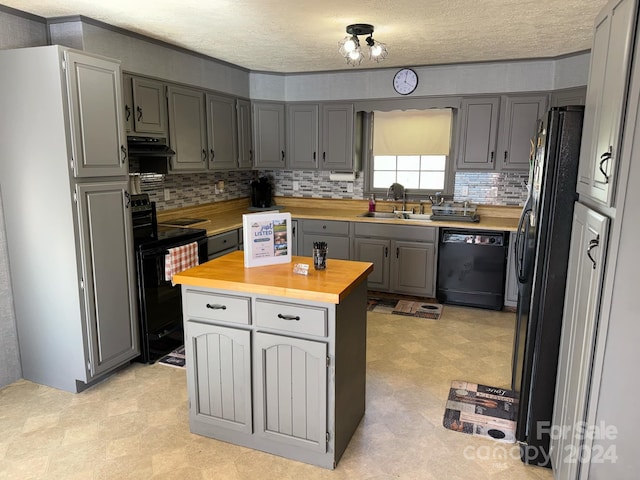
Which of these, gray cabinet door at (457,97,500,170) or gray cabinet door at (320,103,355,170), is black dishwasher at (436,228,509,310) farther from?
gray cabinet door at (320,103,355,170)

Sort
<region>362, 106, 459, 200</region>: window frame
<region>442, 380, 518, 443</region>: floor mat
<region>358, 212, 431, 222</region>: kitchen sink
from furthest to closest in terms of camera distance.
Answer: <region>358, 212, 431, 222</region>: kitchen sink → <region>362, 106, 459, 200</region>: window frame → <region>442, 380, 518, 443</region>: floor mat

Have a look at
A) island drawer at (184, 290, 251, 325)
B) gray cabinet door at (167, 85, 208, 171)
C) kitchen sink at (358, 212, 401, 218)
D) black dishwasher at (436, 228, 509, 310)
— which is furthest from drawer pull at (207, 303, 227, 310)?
kitchen sink at (358, 212, 401, 218)

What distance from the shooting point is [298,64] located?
14.9 feet

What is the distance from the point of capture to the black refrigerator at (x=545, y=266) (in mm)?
1980

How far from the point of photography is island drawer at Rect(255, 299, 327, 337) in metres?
2.04

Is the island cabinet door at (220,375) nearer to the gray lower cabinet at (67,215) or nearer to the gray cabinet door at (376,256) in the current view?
the gray lower cabinet at (67,215)

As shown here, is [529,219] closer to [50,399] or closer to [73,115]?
[73,115]

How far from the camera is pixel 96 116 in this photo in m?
2.72

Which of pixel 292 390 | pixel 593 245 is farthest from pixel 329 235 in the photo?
pixel 593 245

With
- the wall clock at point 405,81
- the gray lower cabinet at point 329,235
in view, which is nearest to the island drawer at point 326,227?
the gray lower cabinet at point 329,235

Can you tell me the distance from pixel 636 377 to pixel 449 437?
4.25ft

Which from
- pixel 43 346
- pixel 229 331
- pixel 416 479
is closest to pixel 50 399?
pixel 43 346

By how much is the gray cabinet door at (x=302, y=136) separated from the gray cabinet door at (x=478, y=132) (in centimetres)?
158

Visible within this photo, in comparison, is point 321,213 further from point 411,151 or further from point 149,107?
point 149,107
